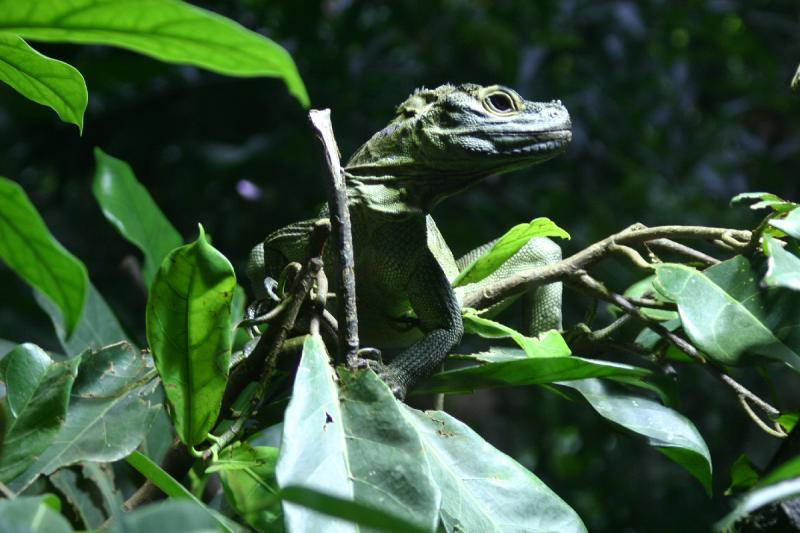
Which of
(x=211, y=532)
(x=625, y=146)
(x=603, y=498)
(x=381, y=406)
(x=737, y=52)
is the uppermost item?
(x=211, y=532)

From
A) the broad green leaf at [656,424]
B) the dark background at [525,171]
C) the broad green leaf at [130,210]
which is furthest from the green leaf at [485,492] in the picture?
the dark background at [525,171]

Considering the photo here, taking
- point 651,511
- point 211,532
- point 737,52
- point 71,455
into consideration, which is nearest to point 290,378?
point 71,455

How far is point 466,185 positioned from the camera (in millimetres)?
1453

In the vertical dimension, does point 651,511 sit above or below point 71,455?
below

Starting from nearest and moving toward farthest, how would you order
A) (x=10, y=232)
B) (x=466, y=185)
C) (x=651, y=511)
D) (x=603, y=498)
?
(x=10, y=232) < (x=466, y=185) < (x=651, y=511) < (x=603, y=498)

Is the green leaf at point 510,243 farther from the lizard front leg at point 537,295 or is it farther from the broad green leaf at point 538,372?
the lizard front leg at point 537,295

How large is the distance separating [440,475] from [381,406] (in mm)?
107

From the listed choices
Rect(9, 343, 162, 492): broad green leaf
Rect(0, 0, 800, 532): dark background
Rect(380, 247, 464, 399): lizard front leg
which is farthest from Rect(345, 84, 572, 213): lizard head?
Rect(0, 0, 800, 532): dark background

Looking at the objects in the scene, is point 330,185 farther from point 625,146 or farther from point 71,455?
point 625,146

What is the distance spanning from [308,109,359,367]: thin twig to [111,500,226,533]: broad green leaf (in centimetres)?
46

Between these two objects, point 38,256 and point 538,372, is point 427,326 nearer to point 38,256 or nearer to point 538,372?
point 538,372

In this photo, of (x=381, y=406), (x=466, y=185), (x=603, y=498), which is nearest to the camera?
(x=381, y=406)

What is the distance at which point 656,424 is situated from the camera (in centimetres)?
112

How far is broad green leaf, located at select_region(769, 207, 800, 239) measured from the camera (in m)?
0.98
